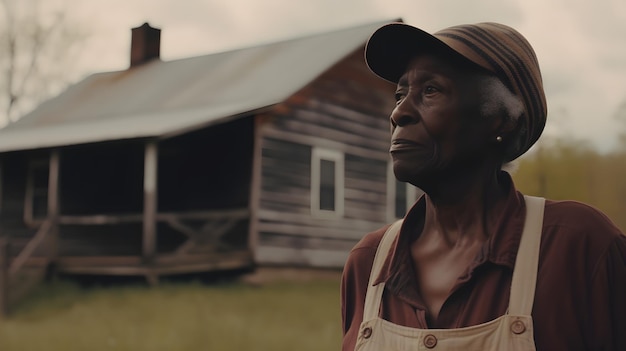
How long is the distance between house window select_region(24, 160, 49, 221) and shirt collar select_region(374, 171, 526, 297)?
748 inches

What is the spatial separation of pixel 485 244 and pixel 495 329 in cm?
21

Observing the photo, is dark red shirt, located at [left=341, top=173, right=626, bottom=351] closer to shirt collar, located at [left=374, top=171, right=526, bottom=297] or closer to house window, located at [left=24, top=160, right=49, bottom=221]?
shirt collar, located at [left=374, top=171, right=526, bottom=297]

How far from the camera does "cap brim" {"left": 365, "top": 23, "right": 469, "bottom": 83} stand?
7.14ft

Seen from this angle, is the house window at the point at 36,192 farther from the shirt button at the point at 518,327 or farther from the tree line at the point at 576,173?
the shirt button at the point at 518,327

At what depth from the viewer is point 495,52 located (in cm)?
211

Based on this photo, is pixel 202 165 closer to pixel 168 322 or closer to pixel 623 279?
pixel 168 322

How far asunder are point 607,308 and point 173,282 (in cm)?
1541

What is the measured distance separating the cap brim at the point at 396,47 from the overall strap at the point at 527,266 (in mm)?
387

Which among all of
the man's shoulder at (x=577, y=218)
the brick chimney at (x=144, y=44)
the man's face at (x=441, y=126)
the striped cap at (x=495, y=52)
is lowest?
the man's shoulder at (x=577, y=218)

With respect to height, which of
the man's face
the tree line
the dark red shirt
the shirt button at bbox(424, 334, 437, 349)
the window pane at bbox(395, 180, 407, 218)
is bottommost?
the shirt button at bbox(424, 334, 437, 349)

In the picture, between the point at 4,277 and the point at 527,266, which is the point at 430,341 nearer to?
the point at 527,266

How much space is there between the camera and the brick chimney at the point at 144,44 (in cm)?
2423

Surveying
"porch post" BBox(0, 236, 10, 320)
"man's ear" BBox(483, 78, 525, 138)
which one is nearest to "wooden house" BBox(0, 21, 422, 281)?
"porch post" BBox(0, 236, 10, 320)

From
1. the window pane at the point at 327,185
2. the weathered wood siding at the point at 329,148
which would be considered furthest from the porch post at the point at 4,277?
the window pane at the point at 327,185
